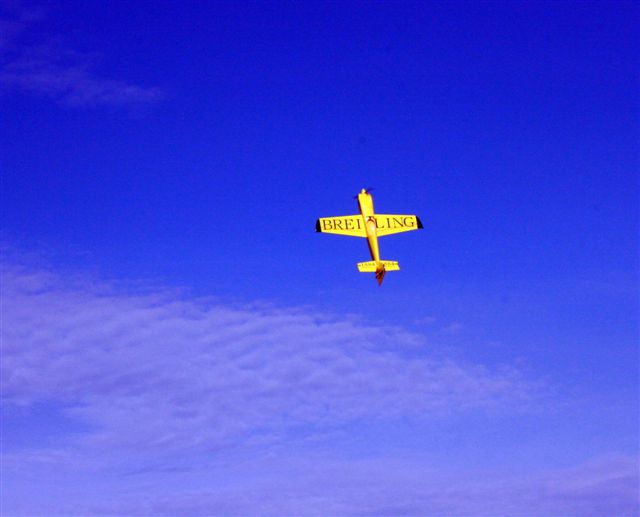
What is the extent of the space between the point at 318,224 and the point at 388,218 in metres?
18.6

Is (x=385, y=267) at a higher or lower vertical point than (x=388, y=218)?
lower

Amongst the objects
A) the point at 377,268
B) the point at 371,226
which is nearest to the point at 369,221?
the point at 371,226

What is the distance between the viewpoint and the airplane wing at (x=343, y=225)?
16702 centimetres

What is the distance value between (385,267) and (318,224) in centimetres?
1700

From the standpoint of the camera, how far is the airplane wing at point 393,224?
575ft

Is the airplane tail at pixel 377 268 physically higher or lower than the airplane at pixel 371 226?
lower

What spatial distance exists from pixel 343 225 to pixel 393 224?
40.0 feet

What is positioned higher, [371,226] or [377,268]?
[371,226]

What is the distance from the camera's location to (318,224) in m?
166

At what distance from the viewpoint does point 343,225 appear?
171 meters

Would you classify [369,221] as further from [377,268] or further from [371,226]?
[377,268]

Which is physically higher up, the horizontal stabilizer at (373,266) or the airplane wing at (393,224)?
the airplane wing at (393,224)

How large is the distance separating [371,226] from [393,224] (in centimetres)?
507

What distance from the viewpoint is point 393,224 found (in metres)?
176
